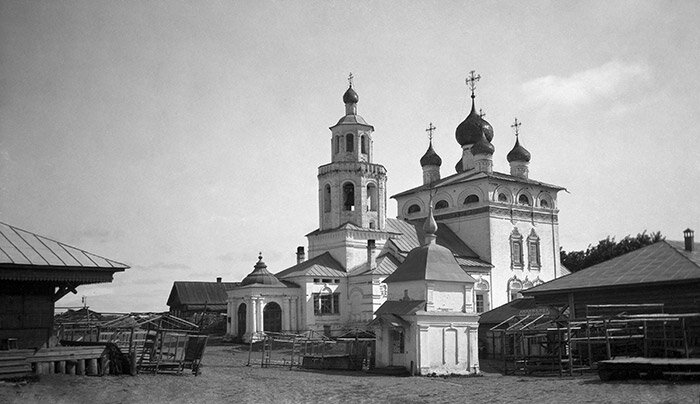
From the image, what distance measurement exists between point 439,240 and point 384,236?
4531 millimetres

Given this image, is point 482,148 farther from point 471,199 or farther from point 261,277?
point 261,277

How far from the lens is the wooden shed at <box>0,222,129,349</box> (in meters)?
16.6

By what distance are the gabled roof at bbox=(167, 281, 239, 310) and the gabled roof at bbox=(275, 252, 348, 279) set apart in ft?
32.6

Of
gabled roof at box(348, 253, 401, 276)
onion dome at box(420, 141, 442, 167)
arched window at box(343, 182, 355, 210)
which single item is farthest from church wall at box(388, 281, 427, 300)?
onion dome at box(420, 141, 442, 167)

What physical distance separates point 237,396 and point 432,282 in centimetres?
895

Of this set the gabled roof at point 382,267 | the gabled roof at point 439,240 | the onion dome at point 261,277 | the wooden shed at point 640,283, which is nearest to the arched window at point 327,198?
the gabled roof at point 439,240

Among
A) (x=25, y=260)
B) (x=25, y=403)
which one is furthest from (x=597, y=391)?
(x=25, y=260)

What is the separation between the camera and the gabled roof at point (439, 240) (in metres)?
41.8

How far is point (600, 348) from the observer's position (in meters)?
23.9

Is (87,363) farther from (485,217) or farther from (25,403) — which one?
(485,217)

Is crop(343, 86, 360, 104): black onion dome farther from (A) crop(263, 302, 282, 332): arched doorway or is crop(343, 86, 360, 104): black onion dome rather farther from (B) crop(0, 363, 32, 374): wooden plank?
(B) crop(0, 363, 32, 374): wooden plank

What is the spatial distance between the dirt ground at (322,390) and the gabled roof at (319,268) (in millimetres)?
16999

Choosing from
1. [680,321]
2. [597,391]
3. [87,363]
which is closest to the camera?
[597,391]

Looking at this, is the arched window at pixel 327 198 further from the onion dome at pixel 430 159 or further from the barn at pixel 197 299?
the onion dome at pixel 430 159
